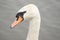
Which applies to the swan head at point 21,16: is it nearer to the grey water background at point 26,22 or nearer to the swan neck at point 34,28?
the swan neck at point 34,28

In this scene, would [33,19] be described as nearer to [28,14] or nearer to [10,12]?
[28,14]

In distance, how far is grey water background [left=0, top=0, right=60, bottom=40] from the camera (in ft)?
17.9

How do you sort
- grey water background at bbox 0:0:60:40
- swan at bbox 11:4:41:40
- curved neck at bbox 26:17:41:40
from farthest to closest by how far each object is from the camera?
grey water background at bbox 0:0:60:40
curved neck at bbox 26:17:41:40
swan at bbox 11:4:41:40

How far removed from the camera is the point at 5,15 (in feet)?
20.3

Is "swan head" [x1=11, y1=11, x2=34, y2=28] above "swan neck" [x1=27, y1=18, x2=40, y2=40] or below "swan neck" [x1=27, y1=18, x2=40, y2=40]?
above

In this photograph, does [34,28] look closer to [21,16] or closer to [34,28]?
[34,28]

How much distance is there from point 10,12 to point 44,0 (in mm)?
1627

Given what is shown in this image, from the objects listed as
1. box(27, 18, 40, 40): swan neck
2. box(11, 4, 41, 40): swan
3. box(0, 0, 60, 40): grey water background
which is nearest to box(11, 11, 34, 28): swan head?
box(11, 4, 41, 40): swan

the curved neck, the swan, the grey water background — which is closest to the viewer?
the swan

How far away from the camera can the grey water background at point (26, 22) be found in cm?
546

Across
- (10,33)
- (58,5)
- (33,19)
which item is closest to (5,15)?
(10,33)

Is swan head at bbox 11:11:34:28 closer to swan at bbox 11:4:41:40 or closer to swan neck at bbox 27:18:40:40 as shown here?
swan at bbox 11:4:41:40

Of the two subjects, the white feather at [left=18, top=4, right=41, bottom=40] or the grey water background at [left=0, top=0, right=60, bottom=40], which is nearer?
the white feather at [left=18, top=4, right=41, bottom=40]

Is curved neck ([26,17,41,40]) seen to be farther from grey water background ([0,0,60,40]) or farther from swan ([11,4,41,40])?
grey water background ([0,0,60,40])
